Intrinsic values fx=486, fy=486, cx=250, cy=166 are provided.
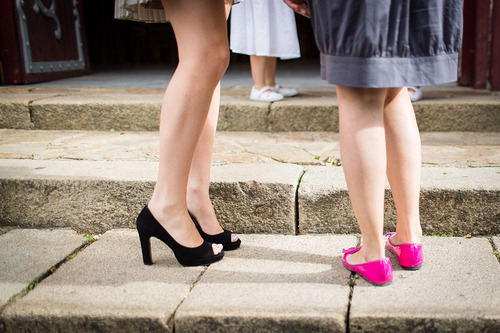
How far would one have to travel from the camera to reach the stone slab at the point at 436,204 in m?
1.61

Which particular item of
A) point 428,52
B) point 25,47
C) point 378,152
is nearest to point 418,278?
point 378,152

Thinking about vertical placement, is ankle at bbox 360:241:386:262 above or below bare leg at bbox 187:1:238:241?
below

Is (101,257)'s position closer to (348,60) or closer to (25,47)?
(348,60)

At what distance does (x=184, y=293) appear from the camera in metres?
1.31

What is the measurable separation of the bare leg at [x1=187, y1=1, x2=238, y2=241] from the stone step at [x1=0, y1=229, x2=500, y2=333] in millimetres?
127

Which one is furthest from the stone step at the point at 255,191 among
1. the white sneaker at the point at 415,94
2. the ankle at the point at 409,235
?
the white sneaker at the point at 415,94

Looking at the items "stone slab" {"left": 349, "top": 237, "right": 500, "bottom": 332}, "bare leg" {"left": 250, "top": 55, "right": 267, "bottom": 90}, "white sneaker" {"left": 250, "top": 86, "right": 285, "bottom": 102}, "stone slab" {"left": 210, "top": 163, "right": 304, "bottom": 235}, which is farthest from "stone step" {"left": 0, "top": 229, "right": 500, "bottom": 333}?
"bare leg" {"left": 250, "top": 55, "right": 267, "bottom": 90}

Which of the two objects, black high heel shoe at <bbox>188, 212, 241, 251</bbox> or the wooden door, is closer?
black high heel shoe at <bbox>188, 212, 241, 251</bbox>

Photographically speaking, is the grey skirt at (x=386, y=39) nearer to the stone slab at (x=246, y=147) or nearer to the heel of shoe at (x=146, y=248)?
the heel of shoe at (x=146, y=248)

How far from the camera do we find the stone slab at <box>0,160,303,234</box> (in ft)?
5.63

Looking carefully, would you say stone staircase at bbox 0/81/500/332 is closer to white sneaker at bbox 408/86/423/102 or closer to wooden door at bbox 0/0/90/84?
white sneaker at bbox 408/86/423/102

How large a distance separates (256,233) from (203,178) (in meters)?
0.34

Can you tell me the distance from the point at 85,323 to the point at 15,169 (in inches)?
37.3

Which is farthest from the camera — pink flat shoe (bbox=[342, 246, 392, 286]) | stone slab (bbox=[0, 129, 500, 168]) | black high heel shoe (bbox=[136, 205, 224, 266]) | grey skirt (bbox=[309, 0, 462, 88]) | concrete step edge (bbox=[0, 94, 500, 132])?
concrete step edge (bbox=[0, 94, 500, 132])
